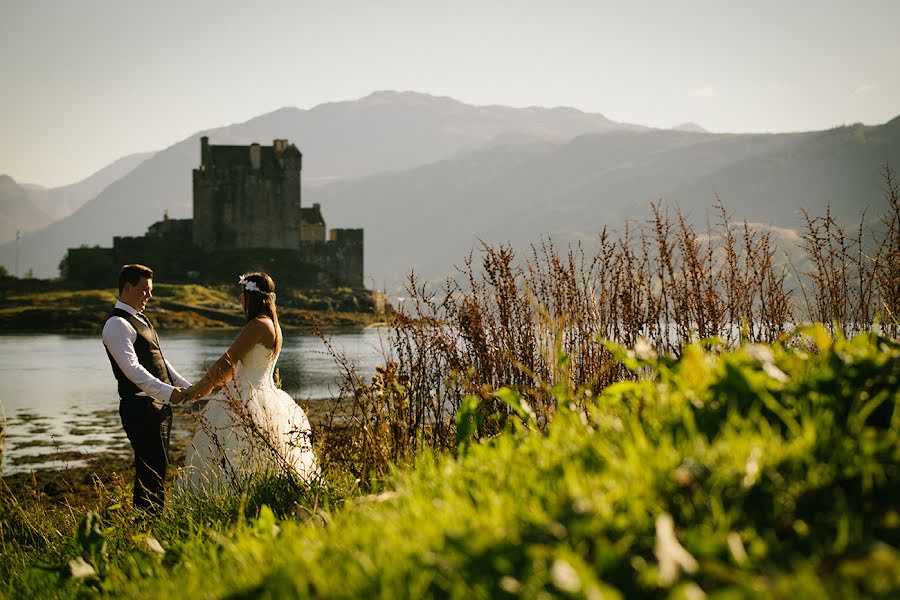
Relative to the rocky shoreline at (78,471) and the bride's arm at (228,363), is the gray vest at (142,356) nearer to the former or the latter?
the bride's arm at (228,363)

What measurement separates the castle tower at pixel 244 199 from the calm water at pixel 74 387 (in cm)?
3430

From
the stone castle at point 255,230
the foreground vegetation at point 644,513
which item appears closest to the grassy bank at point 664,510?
the foreground vegetation at point 644,513

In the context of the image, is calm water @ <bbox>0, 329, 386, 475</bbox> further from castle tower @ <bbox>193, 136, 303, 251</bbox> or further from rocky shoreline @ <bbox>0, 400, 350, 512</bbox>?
castle tower @ <bbox>193, 136, 303, 251</bbox>

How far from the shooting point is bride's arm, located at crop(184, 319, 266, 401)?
241 inches

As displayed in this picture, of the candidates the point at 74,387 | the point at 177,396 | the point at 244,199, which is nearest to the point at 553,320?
the point at 177,396

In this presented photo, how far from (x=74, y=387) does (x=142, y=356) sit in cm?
2022

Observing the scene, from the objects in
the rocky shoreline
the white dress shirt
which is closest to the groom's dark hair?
the white dress shirt

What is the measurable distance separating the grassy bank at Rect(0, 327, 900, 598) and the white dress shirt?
11.2 ft

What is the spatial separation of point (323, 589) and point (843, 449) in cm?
135

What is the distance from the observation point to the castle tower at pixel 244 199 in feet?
271

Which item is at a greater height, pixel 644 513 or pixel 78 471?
pixel 644 513

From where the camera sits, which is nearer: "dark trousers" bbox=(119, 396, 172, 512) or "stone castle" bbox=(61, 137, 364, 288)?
"dark trousers" bbox=(119, 396, 172, 512)

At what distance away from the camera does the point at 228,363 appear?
6.31 meters

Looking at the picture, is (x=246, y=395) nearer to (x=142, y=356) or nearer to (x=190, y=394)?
(x=190, y=394)
